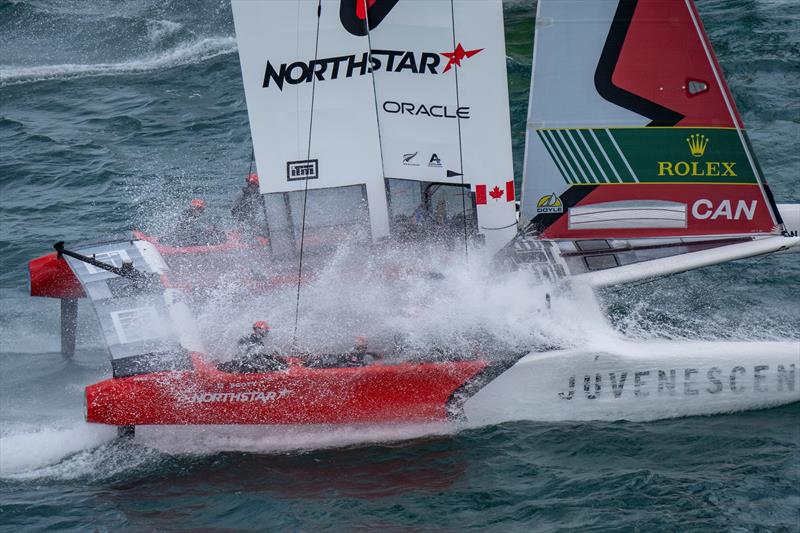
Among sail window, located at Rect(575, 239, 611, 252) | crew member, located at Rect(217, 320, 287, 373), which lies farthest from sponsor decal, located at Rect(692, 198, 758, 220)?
crew member, located at Rect(217, 320, 287, 373)

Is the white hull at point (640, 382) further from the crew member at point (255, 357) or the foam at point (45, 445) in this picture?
the foam at point (45, 445)

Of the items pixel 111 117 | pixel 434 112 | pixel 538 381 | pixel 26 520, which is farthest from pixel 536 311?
pixel 111 117

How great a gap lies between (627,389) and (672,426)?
51 centimetres

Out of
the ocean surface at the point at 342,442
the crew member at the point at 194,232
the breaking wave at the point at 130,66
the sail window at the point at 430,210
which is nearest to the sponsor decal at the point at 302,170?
the sail window at the point at 430,210

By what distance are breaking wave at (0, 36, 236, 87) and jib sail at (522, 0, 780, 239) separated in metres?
11.4

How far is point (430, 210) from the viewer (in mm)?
10664

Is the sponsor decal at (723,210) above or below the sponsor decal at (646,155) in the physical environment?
below

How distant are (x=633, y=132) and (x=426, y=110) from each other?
6.46 ft

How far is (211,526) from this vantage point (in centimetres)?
829

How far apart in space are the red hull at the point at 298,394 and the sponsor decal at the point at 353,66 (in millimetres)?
2742

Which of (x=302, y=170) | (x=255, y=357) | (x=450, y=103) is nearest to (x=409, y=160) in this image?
(x=450, y=103)

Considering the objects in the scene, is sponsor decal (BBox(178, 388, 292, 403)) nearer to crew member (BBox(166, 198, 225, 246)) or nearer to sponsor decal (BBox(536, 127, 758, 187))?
crew member (BBox(166, 198, 225, 246))

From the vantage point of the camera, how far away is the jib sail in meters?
9.06

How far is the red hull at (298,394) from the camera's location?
904 cm
